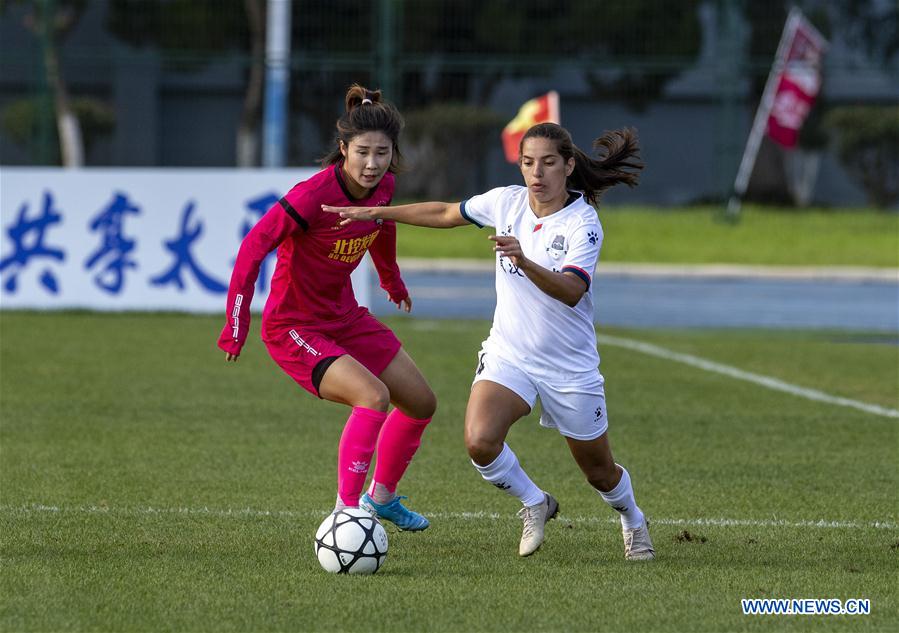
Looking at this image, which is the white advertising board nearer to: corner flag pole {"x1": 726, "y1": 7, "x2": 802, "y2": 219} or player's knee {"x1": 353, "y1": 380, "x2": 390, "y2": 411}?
player's knee {"x1": 353, "y1": 380, "x2": 390, "y2": 411}

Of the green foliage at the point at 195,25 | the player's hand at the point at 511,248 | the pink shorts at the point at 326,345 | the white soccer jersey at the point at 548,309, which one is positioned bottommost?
the green foliage at the point at 195,25

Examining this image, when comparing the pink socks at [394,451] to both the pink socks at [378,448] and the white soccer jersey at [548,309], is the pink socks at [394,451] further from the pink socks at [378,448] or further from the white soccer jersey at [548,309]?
the white soccer jersey at [548,309]

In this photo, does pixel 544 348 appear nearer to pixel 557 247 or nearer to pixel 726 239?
pixel 557 247

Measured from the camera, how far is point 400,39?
88.3ft

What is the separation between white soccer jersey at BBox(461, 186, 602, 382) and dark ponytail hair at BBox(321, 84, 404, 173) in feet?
2.13

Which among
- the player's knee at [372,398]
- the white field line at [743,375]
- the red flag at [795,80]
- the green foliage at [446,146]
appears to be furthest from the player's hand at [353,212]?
the green foliage at [446,146]

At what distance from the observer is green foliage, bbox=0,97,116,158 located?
29.7 meters

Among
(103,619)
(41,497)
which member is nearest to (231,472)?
(41,497)

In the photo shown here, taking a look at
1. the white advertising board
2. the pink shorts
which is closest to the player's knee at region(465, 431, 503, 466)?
the pink shorts

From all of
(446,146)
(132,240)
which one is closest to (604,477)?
(132,240)

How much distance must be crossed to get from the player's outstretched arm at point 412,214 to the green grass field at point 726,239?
17.4 meters

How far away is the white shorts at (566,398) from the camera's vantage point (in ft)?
19.9

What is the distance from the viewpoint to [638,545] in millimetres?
6195

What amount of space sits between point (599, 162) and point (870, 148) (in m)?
26.4
